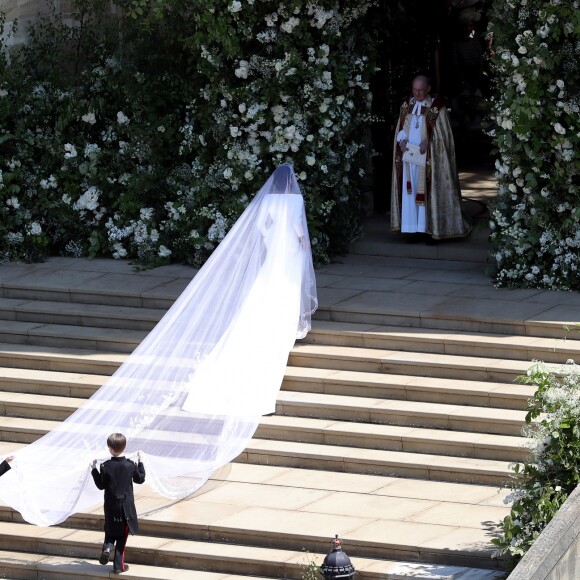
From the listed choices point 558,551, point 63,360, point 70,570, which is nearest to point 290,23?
point 63,360

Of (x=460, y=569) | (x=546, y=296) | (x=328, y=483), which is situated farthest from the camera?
(x=546, y=296)

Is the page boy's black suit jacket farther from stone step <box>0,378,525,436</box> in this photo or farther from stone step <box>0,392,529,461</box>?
stone step <box>0,378,525,436</box>

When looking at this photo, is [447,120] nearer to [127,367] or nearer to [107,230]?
[107,230]

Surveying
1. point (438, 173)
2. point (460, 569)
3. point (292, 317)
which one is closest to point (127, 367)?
point (292, 317)

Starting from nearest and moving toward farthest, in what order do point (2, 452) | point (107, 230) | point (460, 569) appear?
point (460, 569)
point (2, 452)
point (107, 230)

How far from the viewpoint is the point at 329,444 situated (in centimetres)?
1152

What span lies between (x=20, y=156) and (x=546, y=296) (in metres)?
5.70

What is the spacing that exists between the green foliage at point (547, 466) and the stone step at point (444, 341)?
104 inches

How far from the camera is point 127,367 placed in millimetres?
11562

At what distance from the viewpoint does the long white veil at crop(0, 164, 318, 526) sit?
10703 mm

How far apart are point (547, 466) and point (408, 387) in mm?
2669

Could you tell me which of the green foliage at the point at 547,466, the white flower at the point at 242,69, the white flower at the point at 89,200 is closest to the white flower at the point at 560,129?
the white flower at the point at 242,69

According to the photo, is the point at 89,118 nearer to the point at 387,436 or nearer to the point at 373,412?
the point at 373,412

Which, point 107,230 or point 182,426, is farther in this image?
point 107,230
